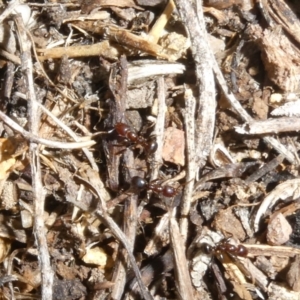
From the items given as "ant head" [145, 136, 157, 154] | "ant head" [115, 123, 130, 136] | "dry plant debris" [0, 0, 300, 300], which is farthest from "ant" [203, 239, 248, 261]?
"ant head" [115, 123, 130, 136]

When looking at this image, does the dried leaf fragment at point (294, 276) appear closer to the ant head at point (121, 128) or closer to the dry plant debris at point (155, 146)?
the dry plant debris at point (155, 146)

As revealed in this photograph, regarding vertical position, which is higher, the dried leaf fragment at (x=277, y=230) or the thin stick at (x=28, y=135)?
the thin stick at (x=28, y=135)

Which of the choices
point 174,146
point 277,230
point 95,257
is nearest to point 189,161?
point 174,146

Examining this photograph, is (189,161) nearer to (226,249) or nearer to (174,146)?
(174,146)

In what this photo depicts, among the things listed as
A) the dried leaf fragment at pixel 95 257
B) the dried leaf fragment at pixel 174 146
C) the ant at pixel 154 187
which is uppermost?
the dried leaf fragment at pixel 174 146

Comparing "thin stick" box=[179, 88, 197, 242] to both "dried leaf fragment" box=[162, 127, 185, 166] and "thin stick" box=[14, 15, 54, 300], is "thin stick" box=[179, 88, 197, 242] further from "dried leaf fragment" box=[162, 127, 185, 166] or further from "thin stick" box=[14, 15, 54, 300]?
"thin stick" box=[14, 15, 54, 300]

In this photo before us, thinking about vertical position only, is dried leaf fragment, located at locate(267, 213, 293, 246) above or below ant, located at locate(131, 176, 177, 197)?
below

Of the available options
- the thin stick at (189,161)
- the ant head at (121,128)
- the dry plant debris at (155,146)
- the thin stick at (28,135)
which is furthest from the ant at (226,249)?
the thin stick at (28,135)
